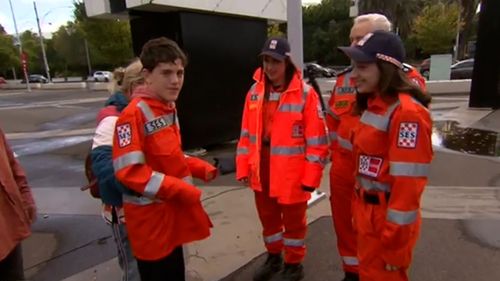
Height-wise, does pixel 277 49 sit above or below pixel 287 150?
above

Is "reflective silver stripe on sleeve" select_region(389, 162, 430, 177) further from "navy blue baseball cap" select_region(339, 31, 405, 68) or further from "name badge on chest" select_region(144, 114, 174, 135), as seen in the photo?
"name badge on chest" select_region(144, 114, 174, 135)

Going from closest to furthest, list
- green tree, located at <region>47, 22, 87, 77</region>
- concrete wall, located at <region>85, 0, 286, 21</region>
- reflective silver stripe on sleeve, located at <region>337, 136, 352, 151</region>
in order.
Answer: reflective silver stripe on sleeve, located at <region>337, 136, 352, 151</region> → concrete wall, located at <region>85, 0, 286, 21</region> → green tree, located at <region>47, 22, 87, 77</region>

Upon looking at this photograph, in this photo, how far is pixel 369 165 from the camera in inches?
87.8

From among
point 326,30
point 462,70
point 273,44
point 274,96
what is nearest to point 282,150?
point 274,96

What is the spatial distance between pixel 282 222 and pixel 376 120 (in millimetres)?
1457

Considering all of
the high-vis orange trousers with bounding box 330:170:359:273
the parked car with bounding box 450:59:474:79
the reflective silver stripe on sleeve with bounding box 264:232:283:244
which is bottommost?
the parked car with bounding box 450:59:474:79

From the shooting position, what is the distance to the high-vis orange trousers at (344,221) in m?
2.96

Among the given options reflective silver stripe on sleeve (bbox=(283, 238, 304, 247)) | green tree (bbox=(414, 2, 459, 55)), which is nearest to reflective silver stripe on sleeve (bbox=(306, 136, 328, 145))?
reflective silver stripe on sleeve (bbox=(283, 238, 304, 247))

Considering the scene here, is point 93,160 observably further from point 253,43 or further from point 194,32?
point 253,43

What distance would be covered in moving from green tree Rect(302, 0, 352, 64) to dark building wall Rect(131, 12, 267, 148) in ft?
140

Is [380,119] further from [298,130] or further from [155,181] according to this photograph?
[155,181]

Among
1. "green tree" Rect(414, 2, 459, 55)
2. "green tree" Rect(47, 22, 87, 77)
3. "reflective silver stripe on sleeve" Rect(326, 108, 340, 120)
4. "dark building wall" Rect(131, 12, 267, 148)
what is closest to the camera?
"reflective silver stripe on sleeve" Rect(326, 108, 340, 120)

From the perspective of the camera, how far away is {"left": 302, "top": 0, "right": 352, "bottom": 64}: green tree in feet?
161

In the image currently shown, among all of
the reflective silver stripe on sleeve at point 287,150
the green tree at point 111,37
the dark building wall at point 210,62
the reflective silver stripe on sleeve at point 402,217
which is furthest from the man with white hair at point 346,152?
the green tree at point 111,37
